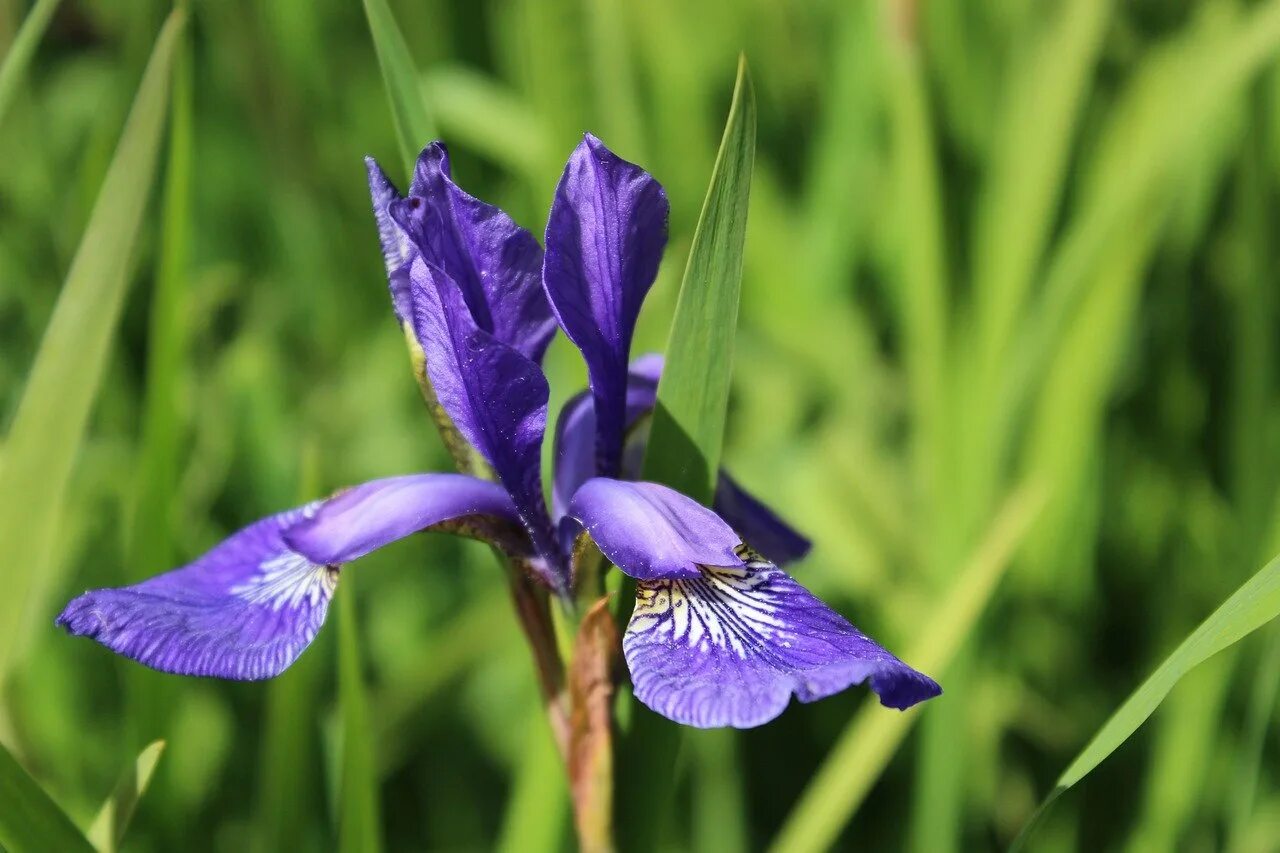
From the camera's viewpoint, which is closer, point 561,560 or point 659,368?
point 561,560

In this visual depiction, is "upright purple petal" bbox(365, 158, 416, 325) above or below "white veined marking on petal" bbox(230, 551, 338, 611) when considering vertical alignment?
above

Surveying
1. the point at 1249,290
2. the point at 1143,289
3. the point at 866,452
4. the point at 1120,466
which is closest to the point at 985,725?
the point at 866,452

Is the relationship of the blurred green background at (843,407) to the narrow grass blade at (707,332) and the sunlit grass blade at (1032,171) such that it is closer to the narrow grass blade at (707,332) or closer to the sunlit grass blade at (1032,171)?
the sunlit grass blade at (1032,171)

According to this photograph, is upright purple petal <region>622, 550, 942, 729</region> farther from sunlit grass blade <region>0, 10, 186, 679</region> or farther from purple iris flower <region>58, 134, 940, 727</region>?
sunlit grass blade <region>0, 10, 186, 679</region>

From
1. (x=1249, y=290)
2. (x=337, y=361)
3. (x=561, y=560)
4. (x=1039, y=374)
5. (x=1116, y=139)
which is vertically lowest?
(x=337, y=361)

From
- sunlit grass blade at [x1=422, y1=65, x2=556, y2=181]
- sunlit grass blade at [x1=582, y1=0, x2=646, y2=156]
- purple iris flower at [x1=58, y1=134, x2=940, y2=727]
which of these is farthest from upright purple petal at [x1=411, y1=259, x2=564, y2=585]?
sunlit grass blade at [x1=422, y1=65, x2=556, y2=181]

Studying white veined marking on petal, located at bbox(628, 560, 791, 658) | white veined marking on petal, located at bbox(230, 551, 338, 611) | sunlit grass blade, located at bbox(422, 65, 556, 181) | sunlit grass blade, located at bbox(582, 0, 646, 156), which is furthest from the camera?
sunlit grass blade, located at bbox(422, 65, 556, 181)

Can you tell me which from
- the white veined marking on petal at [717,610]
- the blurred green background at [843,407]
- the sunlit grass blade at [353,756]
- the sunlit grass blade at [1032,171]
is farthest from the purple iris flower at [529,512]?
the sunlit grass blade at [1032,171]

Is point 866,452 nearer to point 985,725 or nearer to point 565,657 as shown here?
point 985,725
